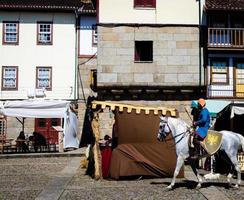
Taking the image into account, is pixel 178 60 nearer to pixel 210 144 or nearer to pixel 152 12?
pixel 152 12

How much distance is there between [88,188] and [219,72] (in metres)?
17.5

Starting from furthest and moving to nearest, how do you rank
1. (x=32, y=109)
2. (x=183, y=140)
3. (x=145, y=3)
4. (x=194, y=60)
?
(x=145, y=3)
(x=194, y=60)
(x=32, y=109)
(x=183, y=140)

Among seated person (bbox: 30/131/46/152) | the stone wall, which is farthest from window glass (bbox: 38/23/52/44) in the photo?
seated person (bbox: 30/131/46/152)

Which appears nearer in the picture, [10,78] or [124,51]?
[124,51]

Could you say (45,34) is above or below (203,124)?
above

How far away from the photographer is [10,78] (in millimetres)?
31188

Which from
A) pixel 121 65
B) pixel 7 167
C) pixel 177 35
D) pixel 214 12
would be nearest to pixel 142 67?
pixel 121 65

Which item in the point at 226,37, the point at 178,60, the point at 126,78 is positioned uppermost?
the point at 226,37

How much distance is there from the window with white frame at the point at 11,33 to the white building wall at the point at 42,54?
0.92 ft

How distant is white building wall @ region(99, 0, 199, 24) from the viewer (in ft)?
83.7

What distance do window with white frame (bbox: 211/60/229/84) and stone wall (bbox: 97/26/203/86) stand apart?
2.25 metres

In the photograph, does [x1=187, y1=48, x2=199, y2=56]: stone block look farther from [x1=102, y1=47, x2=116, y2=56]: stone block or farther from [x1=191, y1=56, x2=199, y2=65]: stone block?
[x1=102, y1=47, x2=116, y2=56]: stone block

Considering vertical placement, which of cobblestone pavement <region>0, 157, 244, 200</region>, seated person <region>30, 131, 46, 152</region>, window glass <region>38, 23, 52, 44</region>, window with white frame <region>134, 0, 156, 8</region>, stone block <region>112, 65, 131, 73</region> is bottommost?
seated person <region>30, 131, 46, 152</region>

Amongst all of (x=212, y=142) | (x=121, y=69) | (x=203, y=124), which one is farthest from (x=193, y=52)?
(x=212, y=142)
